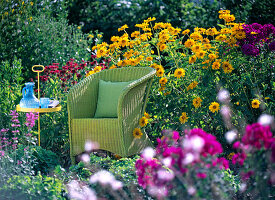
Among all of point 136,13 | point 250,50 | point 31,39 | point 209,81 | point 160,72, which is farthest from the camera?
point 136,13

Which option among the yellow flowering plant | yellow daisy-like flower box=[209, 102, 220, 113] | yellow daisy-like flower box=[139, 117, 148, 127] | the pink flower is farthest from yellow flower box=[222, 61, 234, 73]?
the pink flower

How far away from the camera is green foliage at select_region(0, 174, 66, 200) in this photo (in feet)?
7.41

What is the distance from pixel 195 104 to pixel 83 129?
3.06 ft

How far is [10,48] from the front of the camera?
5.52m

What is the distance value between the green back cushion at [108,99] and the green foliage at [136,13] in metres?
3.18

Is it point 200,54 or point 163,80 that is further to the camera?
point 163,80

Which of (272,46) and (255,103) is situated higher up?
(272,46)

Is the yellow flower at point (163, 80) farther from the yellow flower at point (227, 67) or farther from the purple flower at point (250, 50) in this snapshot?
the purple flower at point (250, 50)

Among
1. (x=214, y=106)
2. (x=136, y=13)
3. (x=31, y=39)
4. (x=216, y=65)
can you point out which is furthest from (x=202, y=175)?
(x=136, y=13)

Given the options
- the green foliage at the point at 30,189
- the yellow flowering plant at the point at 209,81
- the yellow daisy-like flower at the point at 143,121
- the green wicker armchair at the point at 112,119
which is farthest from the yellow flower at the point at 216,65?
the green foliage at the point at 30,189

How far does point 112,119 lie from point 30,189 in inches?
48.5

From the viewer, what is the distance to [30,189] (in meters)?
2.24

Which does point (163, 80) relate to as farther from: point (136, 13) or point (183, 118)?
point (136, 13)

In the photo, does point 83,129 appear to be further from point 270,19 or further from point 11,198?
point 270,19
